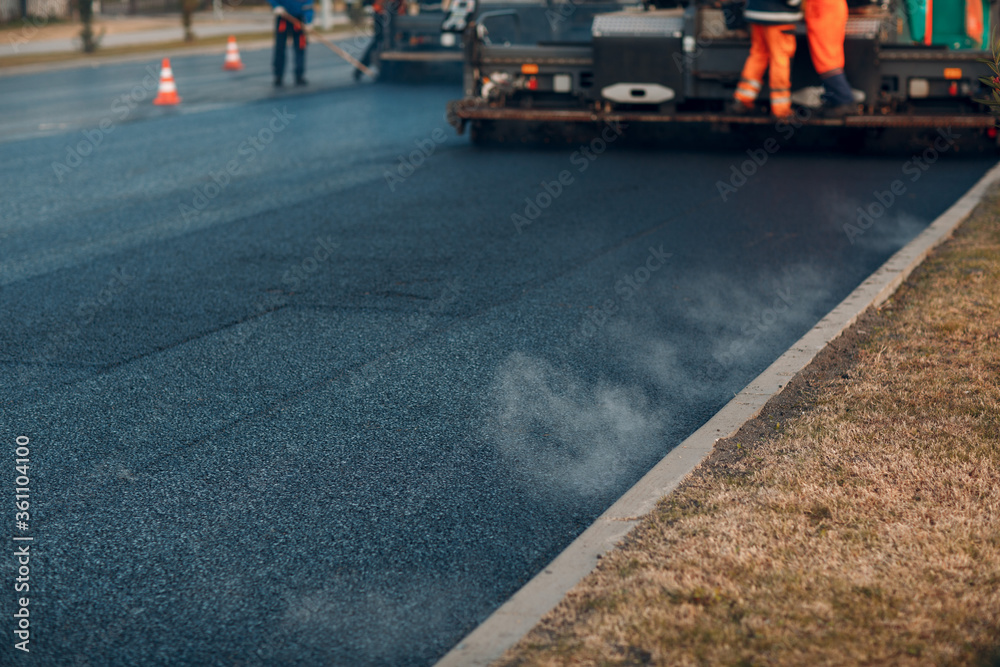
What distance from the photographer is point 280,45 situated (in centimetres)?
1947

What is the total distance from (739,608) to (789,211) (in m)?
6.24

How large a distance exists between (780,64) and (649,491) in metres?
7.64

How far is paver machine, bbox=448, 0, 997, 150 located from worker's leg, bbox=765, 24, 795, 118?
14cm

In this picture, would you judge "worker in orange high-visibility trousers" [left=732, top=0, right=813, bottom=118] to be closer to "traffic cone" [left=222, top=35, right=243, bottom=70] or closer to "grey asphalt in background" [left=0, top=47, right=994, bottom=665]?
"grey asphalt in background" [left=0, top=47, right=994, bottom=665]

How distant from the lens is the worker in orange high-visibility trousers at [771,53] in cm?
1059

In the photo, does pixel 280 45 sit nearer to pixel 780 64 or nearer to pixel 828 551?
pixel 780 64

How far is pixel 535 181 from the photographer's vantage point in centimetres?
1041

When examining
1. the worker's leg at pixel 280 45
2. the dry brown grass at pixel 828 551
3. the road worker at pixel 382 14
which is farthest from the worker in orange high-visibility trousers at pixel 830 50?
the worker's leg at pixel 280 45

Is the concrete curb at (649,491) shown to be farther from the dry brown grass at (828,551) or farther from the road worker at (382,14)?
the road worker at (382,14)

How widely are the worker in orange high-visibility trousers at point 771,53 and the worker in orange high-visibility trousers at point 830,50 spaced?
0.17 m

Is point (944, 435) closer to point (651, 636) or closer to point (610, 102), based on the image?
point (651, 636)

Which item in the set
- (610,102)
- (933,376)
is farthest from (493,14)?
(933,376)

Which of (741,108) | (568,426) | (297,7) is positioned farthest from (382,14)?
(568,426)

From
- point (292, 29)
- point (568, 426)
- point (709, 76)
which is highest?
point (292, 29)
